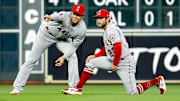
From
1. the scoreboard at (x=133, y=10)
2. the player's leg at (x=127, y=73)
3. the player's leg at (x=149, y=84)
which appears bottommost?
the player's leg at (x=149, y=84)

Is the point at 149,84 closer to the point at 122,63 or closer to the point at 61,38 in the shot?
the point at 122,63

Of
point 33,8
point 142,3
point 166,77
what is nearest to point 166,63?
point 166,77

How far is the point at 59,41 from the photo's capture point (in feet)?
27.6

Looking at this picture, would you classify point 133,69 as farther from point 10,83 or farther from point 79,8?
point 10,83

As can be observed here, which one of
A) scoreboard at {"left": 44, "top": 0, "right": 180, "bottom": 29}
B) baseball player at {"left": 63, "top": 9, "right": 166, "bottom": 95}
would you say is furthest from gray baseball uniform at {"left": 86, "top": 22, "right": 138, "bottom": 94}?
scoreboard at {"left": 44, "top": 0, "right": 180, "bottom": 29}

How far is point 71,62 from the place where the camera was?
831 centimetres

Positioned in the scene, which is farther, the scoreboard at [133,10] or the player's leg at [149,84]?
the scoreboard at [133,10]

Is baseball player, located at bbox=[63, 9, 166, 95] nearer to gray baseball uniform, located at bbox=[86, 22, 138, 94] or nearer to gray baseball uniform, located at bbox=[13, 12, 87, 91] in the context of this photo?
gray baseball uniform, located at bbox=[86, 22, 138, 94]

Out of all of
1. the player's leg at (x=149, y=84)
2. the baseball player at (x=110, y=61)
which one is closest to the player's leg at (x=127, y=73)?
the baseball player at (x=110, y=61)

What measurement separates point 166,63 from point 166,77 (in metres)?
0.31

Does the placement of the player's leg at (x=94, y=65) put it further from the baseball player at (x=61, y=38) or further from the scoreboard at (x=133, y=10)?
the scoreboard at (x=133, y=10)

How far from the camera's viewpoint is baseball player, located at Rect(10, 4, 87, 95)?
26.3 ft

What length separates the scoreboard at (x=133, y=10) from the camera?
39.1 ft

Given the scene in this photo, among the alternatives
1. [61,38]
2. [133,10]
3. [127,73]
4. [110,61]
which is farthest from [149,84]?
[133,10]
